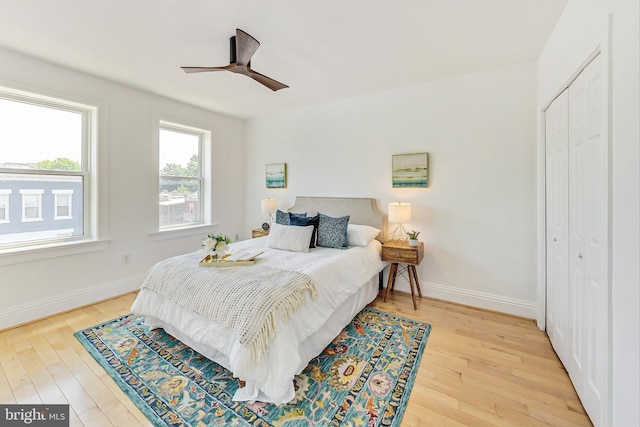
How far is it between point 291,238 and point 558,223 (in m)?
2.33

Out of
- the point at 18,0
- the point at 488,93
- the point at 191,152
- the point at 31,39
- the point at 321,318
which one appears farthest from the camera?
the point at 191,152

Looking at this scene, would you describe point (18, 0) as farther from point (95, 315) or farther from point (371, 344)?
point (371, 344)

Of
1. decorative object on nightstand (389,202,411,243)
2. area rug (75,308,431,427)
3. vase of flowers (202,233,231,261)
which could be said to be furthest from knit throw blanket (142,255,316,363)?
decorative object on nightstand (389,202,411,243)

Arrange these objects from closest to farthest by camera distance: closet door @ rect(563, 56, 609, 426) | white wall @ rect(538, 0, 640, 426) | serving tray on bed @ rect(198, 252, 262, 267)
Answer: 1. white wall @ rect(538, 0, 640, 426)
2. closet door @ rect(563, 56, 609, 426)
3. serving tray on bed @ rect(198, 252, 262, 267)

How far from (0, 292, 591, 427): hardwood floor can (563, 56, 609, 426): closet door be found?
9.0 inches

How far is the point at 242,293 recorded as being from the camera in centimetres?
176

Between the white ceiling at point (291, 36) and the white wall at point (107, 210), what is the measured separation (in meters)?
0.23

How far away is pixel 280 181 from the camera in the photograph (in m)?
4.40

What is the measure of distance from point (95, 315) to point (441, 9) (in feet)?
13.8

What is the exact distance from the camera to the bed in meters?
1.61

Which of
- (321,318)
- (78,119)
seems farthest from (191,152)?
(321,318)

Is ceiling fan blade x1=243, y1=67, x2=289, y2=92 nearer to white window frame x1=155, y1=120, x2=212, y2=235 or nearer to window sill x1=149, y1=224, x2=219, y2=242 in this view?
white window frame x1=155, y1=120, x2=212, y2=235

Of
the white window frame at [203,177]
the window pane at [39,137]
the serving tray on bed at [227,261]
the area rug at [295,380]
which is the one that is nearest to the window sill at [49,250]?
the window pane at [39,137]

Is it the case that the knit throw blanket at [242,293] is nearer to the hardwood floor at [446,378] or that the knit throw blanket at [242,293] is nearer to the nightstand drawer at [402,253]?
the hardwood floor at [446,378]
